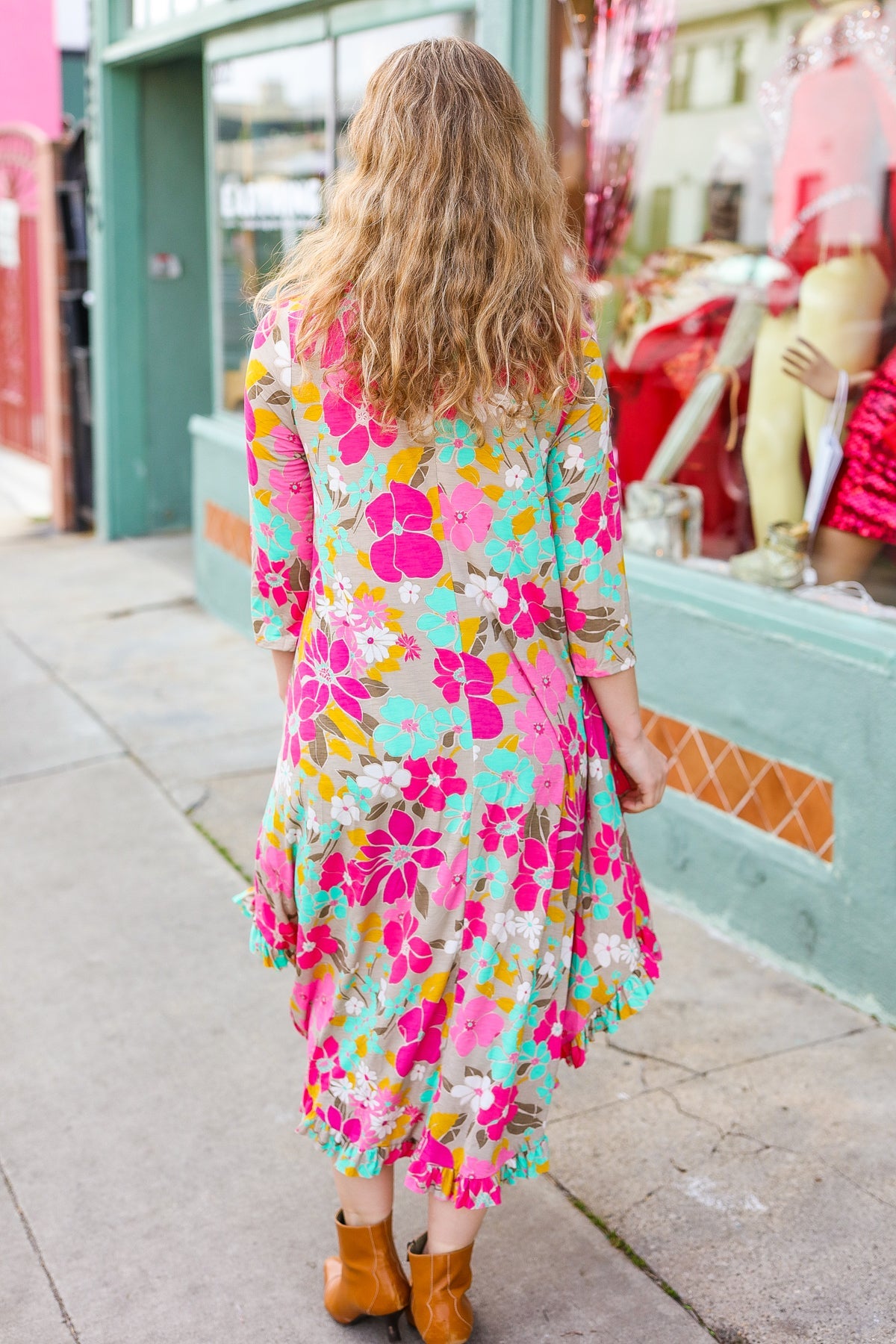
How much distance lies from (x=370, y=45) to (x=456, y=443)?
13.1 ft

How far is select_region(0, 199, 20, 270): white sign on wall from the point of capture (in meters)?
10.5

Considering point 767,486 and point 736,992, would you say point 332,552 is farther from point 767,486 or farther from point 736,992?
point 767,486

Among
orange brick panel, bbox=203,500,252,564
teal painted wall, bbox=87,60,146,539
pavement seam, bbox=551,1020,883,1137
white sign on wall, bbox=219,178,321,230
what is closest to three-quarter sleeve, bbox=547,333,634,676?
pavement seam, bbox=551,1020,883,1137

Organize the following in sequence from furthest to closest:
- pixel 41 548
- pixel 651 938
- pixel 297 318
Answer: pixel 41 548
pixel 651 938
pixel 297 318

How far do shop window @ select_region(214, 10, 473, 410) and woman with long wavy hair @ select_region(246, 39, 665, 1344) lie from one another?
3.50 meters

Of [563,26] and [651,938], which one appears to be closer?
[651,938]

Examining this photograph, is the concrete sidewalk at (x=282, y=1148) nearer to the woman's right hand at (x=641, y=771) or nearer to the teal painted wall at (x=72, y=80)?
the woman's right hand at (x=641, y=771)

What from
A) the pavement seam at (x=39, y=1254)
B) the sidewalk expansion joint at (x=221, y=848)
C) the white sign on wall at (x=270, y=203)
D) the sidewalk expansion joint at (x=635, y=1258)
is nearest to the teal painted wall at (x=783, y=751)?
the sidewalk expansion joint at (x=635, y=1258)

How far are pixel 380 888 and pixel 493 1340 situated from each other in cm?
85

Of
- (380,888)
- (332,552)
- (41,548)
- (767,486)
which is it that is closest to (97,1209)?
(380,888)

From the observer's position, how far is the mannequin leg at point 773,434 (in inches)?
151

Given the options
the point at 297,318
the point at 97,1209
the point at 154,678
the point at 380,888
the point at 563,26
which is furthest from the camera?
the point at 154,678

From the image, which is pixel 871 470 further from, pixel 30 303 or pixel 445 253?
pixel 30 303

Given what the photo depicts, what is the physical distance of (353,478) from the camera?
6.37 ft
